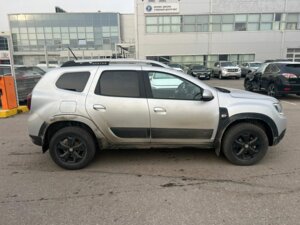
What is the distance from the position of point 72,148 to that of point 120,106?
3.53ft

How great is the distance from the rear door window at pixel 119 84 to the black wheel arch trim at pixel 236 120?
1.39 meters

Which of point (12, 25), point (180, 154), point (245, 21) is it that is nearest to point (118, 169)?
point (180, 154)

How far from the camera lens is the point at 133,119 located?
12.7 ft

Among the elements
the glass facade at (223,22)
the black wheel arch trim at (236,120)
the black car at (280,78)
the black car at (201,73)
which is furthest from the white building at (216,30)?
the black wheel arch trim at (236,120)

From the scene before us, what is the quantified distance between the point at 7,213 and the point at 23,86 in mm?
7975

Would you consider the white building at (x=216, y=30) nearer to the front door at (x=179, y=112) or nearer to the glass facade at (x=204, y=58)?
the glass facade at (x=204, y=58)

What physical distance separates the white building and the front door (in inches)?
1066

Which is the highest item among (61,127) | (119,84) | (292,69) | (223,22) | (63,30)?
(63,30)

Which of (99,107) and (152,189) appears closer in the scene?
(152,189)

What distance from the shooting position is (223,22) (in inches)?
1170

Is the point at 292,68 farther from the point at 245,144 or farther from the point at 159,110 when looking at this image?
the point at 159,110

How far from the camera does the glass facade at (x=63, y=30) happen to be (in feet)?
175

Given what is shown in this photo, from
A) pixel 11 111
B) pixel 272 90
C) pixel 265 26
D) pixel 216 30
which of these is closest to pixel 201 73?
pixel 216 30

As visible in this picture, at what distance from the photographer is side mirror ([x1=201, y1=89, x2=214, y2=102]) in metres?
3.76
